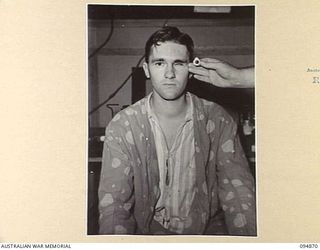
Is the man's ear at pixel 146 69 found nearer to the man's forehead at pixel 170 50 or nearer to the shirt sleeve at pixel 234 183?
the man's forehead at pixel 170 50

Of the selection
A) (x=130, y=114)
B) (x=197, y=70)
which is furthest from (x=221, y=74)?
(x=130, y=114)

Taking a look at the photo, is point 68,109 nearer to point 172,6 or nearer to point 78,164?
point 78,164

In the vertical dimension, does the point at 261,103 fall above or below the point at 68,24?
below

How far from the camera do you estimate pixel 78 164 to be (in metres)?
0.58

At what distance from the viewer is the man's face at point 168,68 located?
57 centimetres

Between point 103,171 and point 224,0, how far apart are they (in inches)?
11.5

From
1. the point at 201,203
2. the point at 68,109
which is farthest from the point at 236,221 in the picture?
the point at 68,109

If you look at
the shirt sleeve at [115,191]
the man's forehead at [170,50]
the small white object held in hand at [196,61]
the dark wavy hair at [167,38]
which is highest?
the dark wavy hair at [167,38]

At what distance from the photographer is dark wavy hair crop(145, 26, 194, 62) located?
0.57 m

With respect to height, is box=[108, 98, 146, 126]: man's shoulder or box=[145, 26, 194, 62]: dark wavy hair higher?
box=[145, 26, 194, 62]: dark wavy hair

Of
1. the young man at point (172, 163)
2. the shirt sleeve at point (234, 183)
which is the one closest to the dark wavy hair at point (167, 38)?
the young man at point (172, 163)

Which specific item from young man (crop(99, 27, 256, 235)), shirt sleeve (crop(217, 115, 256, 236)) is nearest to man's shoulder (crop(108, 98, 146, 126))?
young man (crop(99, 27, 256, 235))

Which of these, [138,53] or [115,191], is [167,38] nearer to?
[138,53]

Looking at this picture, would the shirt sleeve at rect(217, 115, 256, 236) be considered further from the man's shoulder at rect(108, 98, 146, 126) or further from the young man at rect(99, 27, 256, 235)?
the man's shoulder at rect(108, 98, 146, 126)
